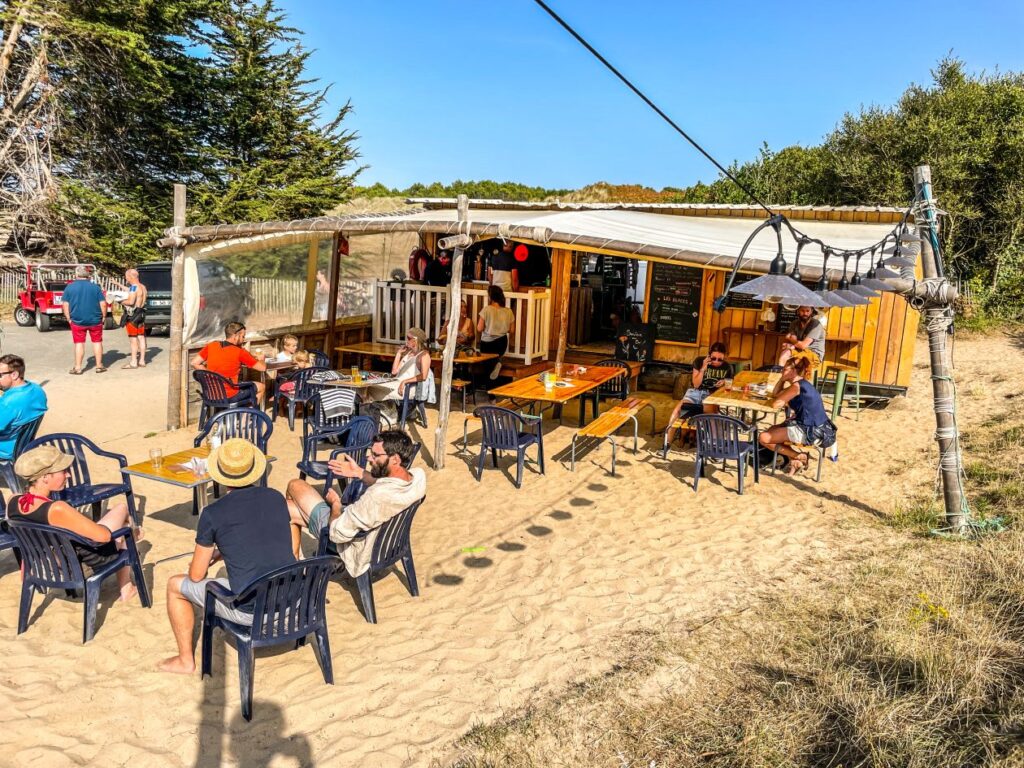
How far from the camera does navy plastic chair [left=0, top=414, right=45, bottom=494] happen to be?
209 inches

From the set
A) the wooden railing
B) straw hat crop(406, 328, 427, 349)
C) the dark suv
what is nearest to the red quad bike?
the dark suv

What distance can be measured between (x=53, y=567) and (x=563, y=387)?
17.1ft

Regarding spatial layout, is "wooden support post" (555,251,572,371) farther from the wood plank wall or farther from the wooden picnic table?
the wood plank wall

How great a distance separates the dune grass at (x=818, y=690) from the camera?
309 centimetres

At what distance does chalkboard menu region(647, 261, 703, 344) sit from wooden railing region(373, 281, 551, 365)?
201cm

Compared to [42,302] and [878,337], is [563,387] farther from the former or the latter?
[42,302]

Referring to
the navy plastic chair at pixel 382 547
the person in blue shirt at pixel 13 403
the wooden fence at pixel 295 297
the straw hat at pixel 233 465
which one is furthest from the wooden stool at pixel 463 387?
the straw hat at pixel 233 465

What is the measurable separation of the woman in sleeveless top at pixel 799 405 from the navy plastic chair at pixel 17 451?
6326 mm

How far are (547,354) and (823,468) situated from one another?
4.68 m

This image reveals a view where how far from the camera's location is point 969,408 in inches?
393

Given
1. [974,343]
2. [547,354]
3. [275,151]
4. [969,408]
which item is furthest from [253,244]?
[275,151]

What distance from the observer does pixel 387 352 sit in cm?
1048

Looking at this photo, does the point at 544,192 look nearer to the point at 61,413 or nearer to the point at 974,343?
the point at 974,343

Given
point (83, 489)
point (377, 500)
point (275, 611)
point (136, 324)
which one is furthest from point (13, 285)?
point (275, 611)
